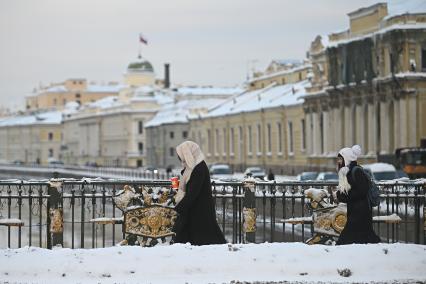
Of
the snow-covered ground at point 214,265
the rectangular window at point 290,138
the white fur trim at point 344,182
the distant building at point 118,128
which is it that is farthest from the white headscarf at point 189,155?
the distant building at point 118,128

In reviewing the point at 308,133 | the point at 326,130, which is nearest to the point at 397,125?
the point at 326,130

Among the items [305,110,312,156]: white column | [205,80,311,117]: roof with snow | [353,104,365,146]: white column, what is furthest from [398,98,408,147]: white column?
[205,80,311,117]: roof with snow

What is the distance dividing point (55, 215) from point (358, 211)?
505cm

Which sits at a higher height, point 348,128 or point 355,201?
point 348,128

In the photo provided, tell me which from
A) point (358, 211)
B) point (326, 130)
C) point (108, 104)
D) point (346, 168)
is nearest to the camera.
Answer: point (358, 211)

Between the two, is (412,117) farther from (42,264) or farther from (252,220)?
(42,264)

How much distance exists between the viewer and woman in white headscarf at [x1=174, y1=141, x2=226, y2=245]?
15.9 m

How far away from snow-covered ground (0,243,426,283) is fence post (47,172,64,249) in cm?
253

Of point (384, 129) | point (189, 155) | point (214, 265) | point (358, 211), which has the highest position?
point (384, 129)

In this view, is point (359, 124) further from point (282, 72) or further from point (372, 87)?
point (282, 72)

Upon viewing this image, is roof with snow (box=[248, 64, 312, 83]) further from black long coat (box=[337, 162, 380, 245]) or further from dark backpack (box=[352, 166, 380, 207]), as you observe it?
black long coat (box=[337, 162, 380, 245])

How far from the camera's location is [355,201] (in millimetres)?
16484

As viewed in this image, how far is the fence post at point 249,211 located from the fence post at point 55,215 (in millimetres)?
3017

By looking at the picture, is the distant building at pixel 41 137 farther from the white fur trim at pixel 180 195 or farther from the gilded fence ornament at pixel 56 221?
the white fur trim at pixel 180 195
